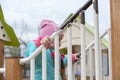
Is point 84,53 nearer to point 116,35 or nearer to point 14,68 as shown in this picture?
point 116,35

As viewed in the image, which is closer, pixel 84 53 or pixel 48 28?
pixel 84 53

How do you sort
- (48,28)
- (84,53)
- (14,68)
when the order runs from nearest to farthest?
1. (84,53)
2. (14,68)
3. (48,28)

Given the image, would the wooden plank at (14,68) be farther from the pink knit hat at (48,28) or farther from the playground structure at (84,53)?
the pink knit hat at (48,28)

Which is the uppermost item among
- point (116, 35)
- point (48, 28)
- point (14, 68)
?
point (48, 28)

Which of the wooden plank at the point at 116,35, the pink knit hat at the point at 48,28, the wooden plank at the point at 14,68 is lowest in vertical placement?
the wooden plank at the point at 14,68

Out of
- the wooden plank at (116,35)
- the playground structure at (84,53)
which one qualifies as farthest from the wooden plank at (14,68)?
the wooden plank at (116,35)

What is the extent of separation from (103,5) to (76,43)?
266 cm

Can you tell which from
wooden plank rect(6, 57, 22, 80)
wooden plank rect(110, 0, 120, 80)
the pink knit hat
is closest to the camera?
wooden plank rect(110, 0, 120, 80)

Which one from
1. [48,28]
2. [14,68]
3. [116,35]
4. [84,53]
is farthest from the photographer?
[48,28]

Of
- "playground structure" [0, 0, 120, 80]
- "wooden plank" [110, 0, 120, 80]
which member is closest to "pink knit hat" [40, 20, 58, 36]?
"playground structure" [0, 0, 120, 80]

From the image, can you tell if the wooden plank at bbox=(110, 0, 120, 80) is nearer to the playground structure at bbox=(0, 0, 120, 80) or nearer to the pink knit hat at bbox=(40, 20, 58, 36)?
the playground structure at bbox=(0, 0, 120, 80)

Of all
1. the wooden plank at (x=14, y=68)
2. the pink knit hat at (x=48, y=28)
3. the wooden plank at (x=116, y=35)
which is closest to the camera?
the wooden plank at (x=116, y=35)

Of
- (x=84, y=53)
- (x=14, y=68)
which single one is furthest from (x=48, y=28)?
(x=84, y=53)

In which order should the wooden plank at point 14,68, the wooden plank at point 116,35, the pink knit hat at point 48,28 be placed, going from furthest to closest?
the pink knit hat at point 48,28, the wooden plank at point 14,68, the wooden plank at point 116,35
